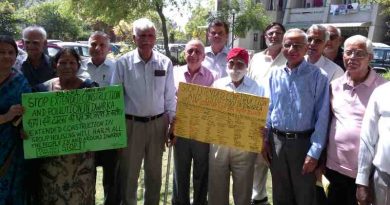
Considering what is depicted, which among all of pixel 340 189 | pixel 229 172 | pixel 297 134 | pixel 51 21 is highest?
pixel 51 21

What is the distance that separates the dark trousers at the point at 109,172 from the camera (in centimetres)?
454

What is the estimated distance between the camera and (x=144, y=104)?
4.62 m

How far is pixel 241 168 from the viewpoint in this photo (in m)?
4.52

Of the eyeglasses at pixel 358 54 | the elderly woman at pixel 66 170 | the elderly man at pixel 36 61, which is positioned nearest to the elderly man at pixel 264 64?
the eyeglasses at pixel 358 54

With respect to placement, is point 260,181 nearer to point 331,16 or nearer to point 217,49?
point 217,49

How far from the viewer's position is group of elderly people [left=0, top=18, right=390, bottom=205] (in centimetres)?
364

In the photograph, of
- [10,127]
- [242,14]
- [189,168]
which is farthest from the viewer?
[242,14]

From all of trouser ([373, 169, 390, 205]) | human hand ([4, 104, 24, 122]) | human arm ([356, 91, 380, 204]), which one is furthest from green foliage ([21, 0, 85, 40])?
trouser ([373, 169, 390, 205])

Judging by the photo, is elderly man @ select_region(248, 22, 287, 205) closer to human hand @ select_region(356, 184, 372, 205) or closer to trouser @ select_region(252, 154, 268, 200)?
trouser @ select_region(252, 154, 268, 200)

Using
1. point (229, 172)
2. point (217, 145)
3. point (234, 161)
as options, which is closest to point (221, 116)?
point (217, 145)

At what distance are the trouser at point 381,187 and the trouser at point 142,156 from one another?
2391 mm

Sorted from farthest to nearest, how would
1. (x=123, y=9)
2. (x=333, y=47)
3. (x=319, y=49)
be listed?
(x=123, y=9) < (x=333, y=47) < (x=319, y=49)

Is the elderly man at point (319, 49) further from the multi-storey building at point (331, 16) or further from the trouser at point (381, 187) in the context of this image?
the multi-storey building at point (331, 16)

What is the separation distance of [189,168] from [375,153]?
231cm
